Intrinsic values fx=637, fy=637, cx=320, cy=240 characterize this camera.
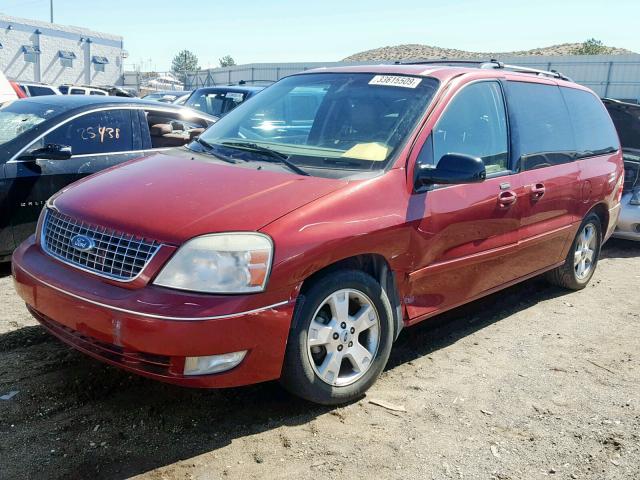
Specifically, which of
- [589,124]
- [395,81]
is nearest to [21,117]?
[395,81]

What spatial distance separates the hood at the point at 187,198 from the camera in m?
3.02

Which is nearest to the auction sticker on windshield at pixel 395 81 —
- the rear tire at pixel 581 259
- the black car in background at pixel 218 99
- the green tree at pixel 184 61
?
the rear tire at pixel 581 259

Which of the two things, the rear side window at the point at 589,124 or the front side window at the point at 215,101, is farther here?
the front side window at the point at 215,101

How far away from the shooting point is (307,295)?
316 cm

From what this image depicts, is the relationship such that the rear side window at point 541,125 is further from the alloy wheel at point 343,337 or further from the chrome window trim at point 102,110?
the chrome window trim at point 102,110

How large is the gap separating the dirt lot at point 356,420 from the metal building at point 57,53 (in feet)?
150

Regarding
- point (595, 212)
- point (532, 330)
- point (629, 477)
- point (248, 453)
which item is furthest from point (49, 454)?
point (595, 212)

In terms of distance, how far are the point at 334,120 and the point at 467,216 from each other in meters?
1.05

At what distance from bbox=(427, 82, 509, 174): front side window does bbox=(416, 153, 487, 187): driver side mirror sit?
0.70 feet

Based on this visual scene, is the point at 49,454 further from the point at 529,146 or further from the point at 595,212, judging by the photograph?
the point at 595,212

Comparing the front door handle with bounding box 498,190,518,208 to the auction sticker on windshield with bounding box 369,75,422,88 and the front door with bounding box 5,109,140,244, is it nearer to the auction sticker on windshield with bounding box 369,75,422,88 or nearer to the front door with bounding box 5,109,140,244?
the auction sticker on windshield with bounding box 369,75,422,88

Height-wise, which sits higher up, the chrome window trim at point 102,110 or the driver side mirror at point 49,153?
the chrome window trim at point 102,110

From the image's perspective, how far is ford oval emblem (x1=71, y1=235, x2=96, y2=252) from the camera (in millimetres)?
3148

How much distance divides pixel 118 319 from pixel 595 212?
4.67 meters
